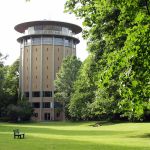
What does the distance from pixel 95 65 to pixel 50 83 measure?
71.8 meters

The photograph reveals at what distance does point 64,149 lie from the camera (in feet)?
74.0

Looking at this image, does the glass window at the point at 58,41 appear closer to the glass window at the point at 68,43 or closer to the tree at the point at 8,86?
the glass window at the point at 68,43

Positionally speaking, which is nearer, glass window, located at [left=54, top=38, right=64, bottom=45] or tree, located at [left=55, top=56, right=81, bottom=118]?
tree, located at [left=55, top=56, right=81, bottom=118]

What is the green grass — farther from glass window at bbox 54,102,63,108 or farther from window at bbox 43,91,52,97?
window at bbox 43,91,52,97

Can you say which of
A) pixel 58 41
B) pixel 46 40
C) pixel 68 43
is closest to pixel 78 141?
pixel 46 40

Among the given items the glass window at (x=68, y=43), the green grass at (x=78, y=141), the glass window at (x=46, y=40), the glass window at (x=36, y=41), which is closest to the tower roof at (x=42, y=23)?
the glass window at (x=68, y=43)

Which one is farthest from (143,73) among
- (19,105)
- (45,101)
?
(45,101)

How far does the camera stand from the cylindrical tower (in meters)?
106

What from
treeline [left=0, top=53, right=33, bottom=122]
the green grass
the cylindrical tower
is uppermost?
the cylindrical tower

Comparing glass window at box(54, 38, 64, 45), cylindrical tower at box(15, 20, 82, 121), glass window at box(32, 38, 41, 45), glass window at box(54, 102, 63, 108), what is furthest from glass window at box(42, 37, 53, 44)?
glass window at box(54, 102, 63, 108)

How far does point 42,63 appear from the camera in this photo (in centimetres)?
10631

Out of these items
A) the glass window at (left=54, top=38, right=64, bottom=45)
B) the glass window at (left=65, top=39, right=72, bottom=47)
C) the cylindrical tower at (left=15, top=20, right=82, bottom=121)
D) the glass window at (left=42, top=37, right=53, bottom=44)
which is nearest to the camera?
the cylindrical tower at (left=15, top=20, right=82, bottom=121)

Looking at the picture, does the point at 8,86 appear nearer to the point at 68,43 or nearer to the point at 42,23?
the point at 42,23

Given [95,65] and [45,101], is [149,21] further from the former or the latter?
[45,101]
